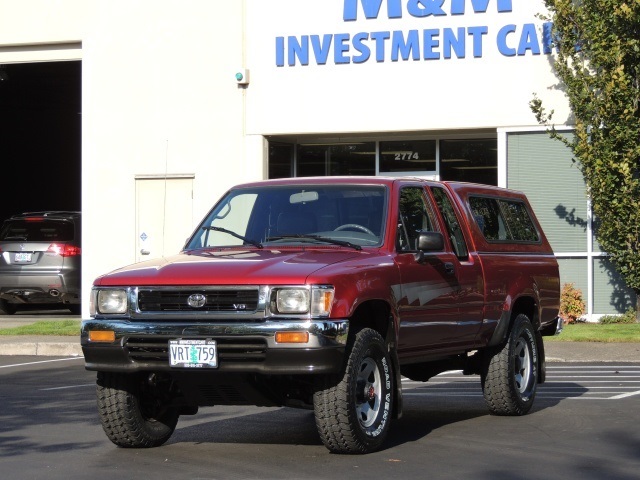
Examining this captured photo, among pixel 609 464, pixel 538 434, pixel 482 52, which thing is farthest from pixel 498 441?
pixel 482 52

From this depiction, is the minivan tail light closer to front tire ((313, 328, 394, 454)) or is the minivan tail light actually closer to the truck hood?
the truck hood

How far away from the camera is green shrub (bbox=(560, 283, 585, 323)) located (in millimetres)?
20719

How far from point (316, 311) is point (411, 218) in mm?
1908

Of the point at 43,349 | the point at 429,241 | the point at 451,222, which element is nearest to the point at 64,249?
the point at 43,349

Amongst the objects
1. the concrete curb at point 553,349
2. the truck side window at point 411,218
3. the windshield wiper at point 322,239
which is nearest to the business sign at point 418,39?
the concrete curb at point 553,349

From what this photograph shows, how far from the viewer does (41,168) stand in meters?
39.1

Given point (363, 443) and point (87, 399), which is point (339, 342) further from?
point (87, 399)

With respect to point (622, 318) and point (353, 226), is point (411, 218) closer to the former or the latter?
point (353, 226)

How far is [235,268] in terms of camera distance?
8383 millimetres

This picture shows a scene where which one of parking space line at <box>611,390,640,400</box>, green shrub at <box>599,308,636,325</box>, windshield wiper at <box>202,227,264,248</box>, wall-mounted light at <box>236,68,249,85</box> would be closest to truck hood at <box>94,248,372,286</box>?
windshield wiper at <box>202,227,264,248</box>

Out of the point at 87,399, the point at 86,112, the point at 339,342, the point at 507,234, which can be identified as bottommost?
the point at 87,399

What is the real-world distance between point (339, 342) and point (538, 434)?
218 centimetres

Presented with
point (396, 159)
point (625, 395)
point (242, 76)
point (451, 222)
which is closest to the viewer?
point (451, 222)

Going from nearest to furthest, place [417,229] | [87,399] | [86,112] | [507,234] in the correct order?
[417,229] < [507,234] < [87,399] < [86,112]
